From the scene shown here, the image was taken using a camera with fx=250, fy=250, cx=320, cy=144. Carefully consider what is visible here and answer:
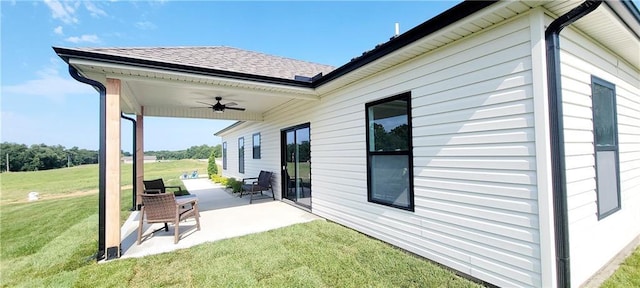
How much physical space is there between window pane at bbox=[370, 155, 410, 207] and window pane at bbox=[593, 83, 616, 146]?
212cm

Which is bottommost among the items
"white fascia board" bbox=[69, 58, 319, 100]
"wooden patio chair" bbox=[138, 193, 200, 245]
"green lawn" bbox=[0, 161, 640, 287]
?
"green lawn" bbox=[0, 161, 640, 287]

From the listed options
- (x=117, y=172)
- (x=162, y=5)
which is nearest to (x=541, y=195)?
(x=117, y=172)

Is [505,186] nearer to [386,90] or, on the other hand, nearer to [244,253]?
[386,90]

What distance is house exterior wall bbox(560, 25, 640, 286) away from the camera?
94.7 inches

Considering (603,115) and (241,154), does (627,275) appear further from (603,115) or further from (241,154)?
(241,154)

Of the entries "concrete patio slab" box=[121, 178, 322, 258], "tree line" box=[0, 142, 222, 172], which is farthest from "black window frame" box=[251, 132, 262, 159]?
"tree line" box=[0, 142, 222, 172]

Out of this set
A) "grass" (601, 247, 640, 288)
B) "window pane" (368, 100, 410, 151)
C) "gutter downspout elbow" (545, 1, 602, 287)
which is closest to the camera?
"gutter downspout elbow" (545, 1, 602, 287)

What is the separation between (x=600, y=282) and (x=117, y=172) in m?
5.84

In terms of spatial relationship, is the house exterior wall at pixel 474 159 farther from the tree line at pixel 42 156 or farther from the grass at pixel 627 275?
the tree line at pixel 42 156

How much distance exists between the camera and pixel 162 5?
536 centimetres

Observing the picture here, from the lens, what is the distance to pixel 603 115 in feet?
9.93

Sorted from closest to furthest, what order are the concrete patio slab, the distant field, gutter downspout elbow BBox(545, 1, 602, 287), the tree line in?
1. gutter downspout elbow BBox(545, 1, 602, 287)
2. the concrete patio slab
3. the distant field
4. the tree line

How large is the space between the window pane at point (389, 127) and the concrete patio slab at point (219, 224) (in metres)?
2.38

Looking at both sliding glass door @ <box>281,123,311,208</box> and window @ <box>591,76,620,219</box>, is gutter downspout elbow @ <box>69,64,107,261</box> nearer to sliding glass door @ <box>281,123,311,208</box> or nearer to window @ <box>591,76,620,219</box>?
sliding glass door @ <box>281,123,311,208</box>
